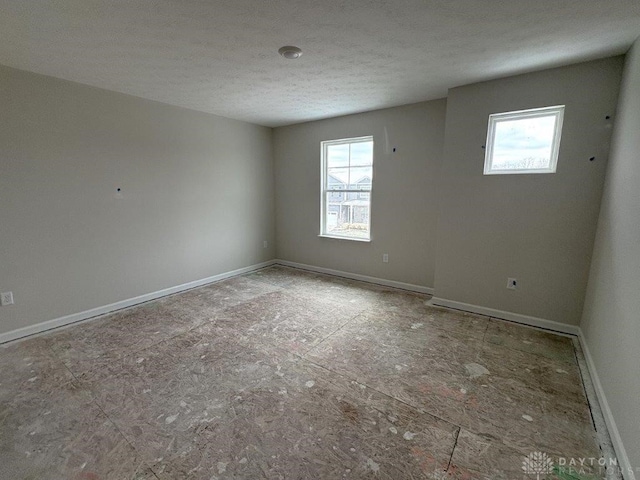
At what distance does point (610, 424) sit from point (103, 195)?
15.2 ft

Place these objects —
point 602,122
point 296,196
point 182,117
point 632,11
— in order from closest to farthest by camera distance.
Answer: point 632,11 < point 602,122 < point 182,117 < point 296,196

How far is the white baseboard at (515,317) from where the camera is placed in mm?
2764

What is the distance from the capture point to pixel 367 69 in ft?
8.52

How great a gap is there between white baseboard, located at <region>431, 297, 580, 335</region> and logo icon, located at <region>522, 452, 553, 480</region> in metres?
1.76

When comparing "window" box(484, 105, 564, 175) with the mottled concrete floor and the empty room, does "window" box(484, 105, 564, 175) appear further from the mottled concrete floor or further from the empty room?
the mottled concrete floor

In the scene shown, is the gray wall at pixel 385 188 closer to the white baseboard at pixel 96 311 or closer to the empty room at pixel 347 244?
the empty room at pixel 347 244

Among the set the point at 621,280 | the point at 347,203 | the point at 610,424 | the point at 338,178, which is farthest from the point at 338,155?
the point at 610,424

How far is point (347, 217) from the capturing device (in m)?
4.59

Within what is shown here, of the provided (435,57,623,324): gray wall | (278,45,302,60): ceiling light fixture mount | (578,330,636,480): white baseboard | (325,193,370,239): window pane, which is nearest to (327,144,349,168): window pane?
(325,193,370,239): window pane

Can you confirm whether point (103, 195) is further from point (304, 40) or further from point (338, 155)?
point (338, 155)

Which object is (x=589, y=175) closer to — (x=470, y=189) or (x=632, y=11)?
(x=470, y=189)

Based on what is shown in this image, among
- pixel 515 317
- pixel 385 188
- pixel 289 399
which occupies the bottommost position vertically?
pixel 289 399

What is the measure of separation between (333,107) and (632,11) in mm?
2747

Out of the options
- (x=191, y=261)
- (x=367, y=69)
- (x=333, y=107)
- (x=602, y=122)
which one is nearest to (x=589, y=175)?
(x=602, y=122)
